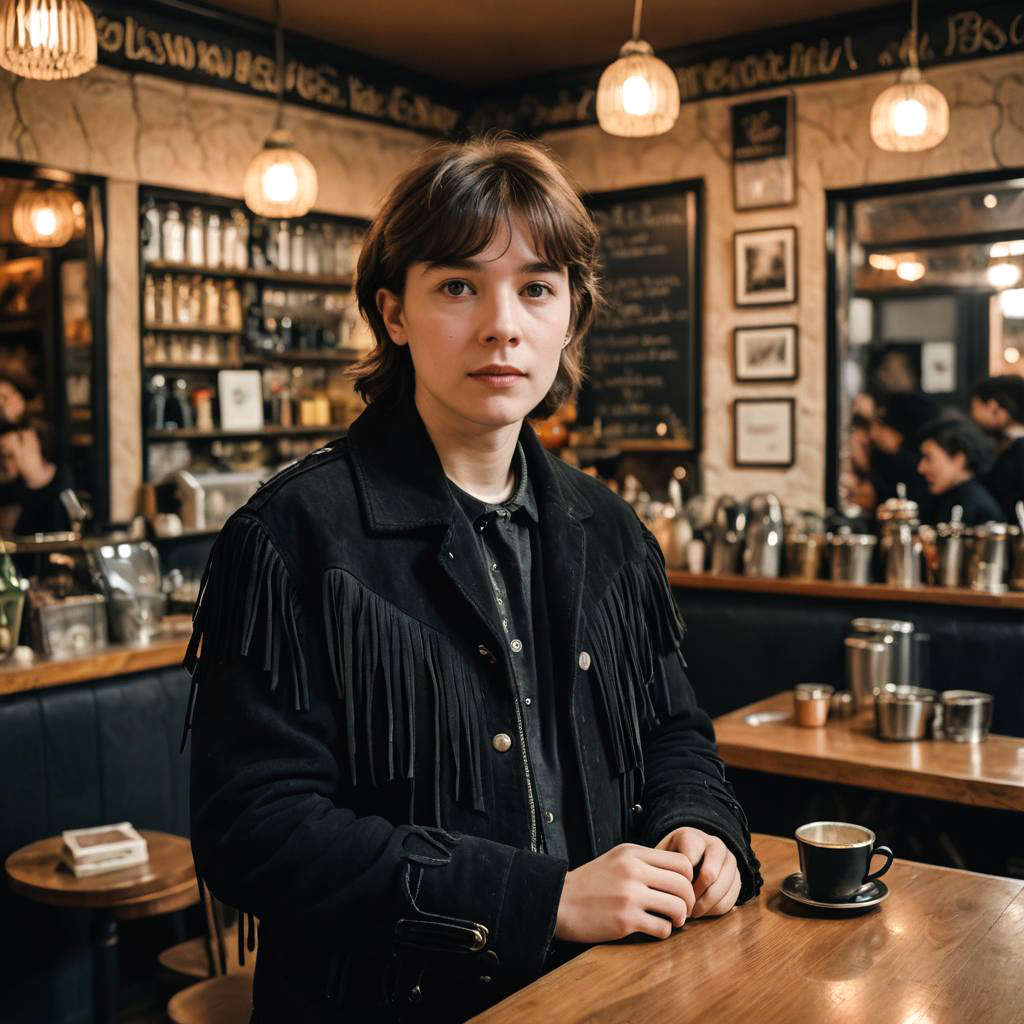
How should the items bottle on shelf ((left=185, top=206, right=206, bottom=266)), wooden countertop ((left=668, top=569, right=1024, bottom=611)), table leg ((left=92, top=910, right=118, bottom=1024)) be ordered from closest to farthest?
table leg ((left=92, top=910, right=118, bottom=1024)) < wooden countertop ((left=668, top=569, right=1024, bottom=611)) < bottle on shelf ((left=185, top=206, right=206, bottom=266))

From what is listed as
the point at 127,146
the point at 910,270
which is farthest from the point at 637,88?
the point at 127,146

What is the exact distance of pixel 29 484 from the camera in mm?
5398

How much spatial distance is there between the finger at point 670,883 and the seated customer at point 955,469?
4628mm

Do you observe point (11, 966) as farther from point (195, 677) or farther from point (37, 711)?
point (195, 677)

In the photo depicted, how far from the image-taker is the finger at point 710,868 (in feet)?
4.79

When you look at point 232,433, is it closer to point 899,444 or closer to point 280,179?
point 280,179

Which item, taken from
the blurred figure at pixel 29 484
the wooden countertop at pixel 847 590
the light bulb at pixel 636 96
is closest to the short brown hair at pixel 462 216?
the wooden countertop at pixel 847 590

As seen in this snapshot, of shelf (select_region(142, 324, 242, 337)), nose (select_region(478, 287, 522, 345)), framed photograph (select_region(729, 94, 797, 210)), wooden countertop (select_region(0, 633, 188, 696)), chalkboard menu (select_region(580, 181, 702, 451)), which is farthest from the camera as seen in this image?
chalkboard menu (select_region(580, 181, 702, 451))

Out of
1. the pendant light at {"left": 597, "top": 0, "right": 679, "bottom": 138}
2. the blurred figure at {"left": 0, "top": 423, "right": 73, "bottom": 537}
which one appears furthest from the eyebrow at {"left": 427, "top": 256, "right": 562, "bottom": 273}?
the blurred figure at {"left": 0, "top": 423, "right": 73, "bottom": 537}

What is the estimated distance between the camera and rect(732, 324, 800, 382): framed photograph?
6227 millimetres

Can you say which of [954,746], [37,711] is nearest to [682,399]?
[954,746]

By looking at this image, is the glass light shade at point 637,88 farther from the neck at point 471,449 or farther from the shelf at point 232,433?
the neck at point 471,449

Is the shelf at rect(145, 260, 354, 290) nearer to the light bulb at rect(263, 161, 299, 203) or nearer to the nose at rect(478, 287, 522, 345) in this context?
the light bulb at rect(263, 161, 299, 203)

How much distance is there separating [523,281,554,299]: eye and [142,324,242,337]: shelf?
4583 mm
